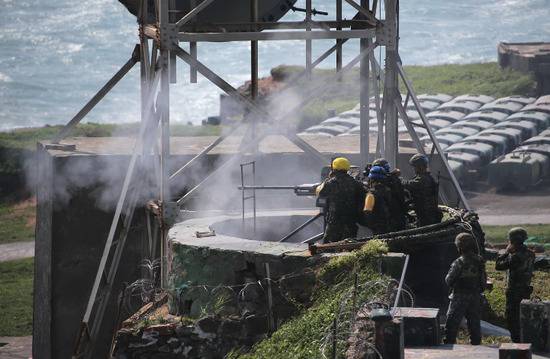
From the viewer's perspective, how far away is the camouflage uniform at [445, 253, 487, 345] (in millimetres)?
14578

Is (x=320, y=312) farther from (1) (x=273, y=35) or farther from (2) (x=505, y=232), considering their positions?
(2) (x=505, y=232)

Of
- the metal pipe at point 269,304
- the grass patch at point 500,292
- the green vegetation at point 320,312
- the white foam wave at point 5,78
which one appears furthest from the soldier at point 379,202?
the white foam wave at point 5,78

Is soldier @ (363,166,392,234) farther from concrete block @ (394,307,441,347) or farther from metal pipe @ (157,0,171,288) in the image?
metal pipe @ (157,0,171,288)

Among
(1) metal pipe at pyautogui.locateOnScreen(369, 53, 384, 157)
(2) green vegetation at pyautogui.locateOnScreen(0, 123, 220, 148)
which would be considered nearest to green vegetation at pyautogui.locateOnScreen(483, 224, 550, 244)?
(1) metal pipe at pyautogui.locateOnScreen(369, 53, 384, 157)

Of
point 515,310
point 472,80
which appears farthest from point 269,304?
point 472,80

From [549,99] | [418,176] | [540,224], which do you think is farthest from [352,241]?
[549,99]

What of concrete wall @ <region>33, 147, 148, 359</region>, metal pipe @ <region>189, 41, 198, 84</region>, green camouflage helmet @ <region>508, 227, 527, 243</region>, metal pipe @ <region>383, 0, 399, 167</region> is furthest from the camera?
concrete wall @ <region>33, 147, 148, 359</region>

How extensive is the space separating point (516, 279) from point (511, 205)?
793 inches

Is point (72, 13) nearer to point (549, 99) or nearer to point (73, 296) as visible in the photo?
point (549, 99)

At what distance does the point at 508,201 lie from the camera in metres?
35.6

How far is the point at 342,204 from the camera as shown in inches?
637

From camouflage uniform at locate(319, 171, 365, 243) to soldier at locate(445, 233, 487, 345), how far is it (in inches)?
74.2

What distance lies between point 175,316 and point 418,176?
11.1 feet

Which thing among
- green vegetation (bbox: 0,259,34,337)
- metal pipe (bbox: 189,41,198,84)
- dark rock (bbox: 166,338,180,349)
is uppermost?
metal pipe (bbox: 189,41,198,84)
